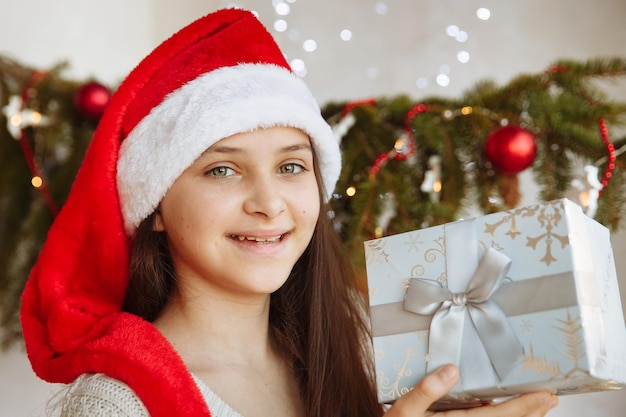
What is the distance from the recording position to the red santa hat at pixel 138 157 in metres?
1.20

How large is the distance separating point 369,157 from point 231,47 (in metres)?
0.65

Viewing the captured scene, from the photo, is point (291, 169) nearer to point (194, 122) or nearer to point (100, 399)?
point (194, 122)

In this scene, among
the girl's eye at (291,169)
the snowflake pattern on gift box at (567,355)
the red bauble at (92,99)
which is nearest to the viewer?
→ the snowflake pattern on gift box at (567,355)

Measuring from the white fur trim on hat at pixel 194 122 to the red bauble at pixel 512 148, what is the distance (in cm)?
55

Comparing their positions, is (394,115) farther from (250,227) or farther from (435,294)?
(435,294)

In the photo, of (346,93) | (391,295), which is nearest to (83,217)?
(391,295)

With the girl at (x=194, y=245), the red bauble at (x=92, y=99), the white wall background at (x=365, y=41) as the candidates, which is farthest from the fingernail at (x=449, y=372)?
the white wall background at (x=365, y=41)

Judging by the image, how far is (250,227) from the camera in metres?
1.21

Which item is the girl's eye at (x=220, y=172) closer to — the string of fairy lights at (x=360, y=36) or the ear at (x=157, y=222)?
the ear at (x=157, y=222)

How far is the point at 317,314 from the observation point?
1426 mm

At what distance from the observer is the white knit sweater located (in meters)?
1.09

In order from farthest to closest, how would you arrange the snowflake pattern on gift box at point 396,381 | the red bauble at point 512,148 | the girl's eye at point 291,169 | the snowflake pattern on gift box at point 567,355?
1. the red bauble at point 512,148
2. the girl's eye at point 291,169
3. the snowflake pattern on gift box at point 396,381
4. the snowflake pattern on gift box at point 567,355

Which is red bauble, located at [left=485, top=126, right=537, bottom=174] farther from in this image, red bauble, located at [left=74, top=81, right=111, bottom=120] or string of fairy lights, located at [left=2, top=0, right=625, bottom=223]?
red bauble, located at [left=74, top=81, right=111, bottom=120]

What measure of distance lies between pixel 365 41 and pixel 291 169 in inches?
62.6
